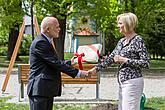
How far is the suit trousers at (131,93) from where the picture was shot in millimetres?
5004

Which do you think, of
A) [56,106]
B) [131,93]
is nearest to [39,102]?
[131,93]

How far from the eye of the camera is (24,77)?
10.8 m

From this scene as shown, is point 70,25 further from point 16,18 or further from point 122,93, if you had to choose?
point 122,93

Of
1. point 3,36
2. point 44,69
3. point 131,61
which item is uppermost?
point 131,61

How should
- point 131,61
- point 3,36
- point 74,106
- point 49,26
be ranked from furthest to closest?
point 3,36 < point 74,106 < point 49,26 < point 131,61

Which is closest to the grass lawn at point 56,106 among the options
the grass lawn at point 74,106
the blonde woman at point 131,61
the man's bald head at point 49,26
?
the grass lawn at point 74,106

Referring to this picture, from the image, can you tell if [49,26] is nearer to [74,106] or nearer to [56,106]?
[56,106]

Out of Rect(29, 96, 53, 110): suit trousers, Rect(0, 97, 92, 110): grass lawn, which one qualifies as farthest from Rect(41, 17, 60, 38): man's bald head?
Rect(0, 97, 92, 110): grass lawn

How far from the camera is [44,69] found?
525 cm

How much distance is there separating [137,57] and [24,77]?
6.13m

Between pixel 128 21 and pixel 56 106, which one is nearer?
pixel 128 21

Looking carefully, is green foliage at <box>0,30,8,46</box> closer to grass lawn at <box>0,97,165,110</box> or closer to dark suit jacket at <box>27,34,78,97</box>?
grass lawn at <box>0,97,165,110</box>

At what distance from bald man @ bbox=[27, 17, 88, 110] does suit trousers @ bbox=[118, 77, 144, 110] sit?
0.79 metres

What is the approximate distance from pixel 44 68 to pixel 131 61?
42.2 inches
